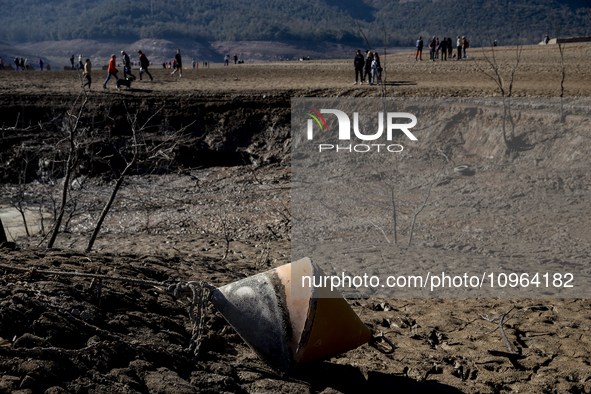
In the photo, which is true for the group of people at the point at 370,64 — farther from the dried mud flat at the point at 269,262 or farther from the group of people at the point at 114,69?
the group of people at the point at 114,69

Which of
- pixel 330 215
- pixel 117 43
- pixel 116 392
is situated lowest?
pixel 330 215

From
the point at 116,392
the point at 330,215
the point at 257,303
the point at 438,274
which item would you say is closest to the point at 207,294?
the point at 257,303

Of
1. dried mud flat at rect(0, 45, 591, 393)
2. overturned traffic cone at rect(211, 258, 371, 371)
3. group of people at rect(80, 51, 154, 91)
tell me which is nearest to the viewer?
dried mud flat at rect(0, 45, 591, 393)

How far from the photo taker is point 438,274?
688 cm

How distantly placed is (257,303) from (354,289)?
9.74 feet

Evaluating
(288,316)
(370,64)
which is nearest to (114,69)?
(370,64)

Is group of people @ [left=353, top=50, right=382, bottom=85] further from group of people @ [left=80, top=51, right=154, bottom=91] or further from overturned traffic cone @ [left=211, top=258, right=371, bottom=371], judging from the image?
overturned traffic cone @ [left=211, top=258, right=371, bottom=371]

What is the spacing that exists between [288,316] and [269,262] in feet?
13.2

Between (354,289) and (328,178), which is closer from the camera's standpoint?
(354,289)

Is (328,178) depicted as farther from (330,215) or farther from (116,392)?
(116,392)

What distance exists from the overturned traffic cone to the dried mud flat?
0.22 m

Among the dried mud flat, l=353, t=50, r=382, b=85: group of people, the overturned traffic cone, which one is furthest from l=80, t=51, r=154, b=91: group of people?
the overturned traffic cone

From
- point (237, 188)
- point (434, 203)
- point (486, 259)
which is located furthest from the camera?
point (237, 188)

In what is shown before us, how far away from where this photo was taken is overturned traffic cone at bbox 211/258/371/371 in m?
3.43
